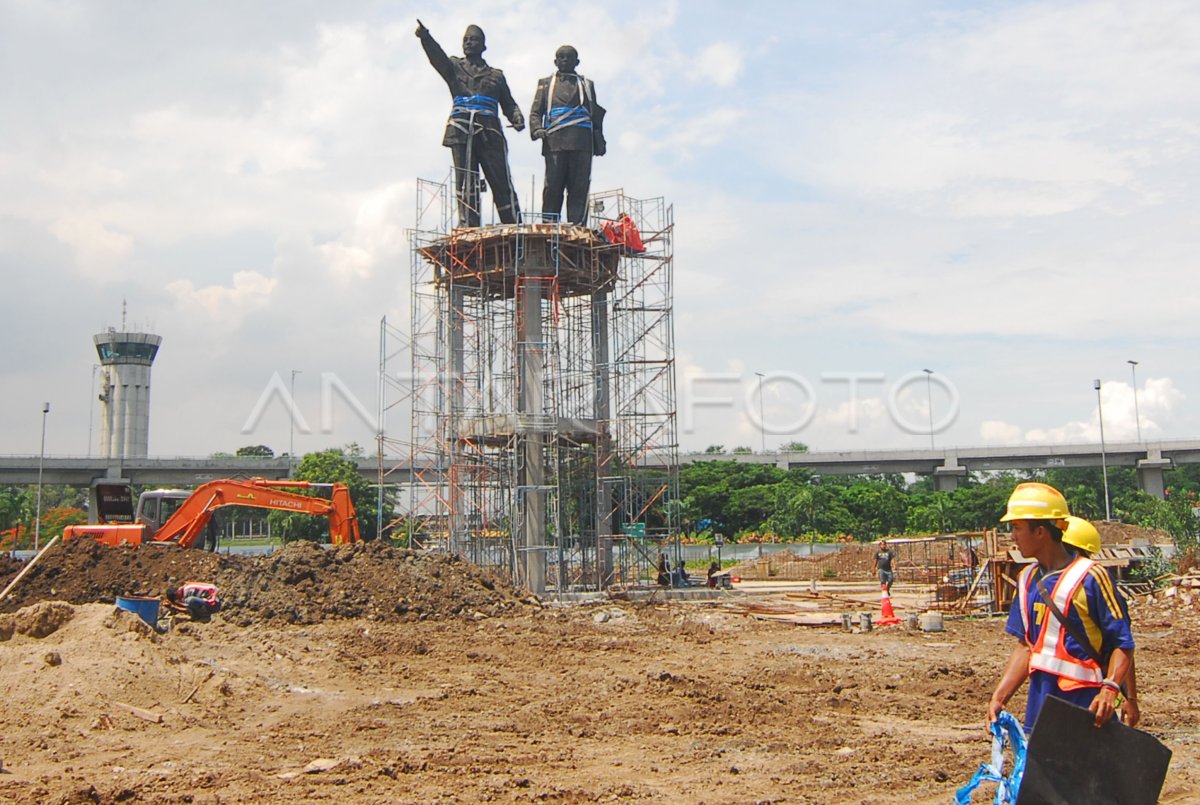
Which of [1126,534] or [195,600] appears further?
[1126,534]

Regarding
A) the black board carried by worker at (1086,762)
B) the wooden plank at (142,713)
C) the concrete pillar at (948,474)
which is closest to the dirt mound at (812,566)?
the concrete pillar at (948,474)

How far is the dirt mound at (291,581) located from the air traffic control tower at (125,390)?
10178 centimetres

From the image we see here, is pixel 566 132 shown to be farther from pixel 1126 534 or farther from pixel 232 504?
pixel 1126 534

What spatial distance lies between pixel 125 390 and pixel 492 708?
11827cm

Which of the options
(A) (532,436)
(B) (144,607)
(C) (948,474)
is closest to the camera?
(B) (144,607)

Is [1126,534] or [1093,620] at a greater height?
[1093,620]

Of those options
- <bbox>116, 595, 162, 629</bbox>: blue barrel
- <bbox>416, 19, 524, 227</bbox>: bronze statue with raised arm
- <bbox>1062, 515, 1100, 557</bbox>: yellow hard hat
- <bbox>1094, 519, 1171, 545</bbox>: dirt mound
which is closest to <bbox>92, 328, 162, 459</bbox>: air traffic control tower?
<bbox>416, 19, 524, 227</bbox>: bronze statue with raised arm

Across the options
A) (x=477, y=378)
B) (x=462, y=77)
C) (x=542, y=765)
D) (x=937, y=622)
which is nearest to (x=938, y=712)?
(x=542, y=765)

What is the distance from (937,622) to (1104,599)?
1606cm

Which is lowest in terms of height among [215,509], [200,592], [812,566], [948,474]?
[812,566]

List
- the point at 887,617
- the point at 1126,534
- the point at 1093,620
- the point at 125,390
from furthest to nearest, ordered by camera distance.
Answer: the point at 125,390 < the point at 1126,534 < the point at 887,617 < the point at 1093,620

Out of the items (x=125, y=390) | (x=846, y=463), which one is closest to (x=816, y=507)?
(x=846, y=463)

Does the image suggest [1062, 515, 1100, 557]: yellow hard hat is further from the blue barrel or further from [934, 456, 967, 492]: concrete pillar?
[934, 456, 967, 492]: concrete pillar

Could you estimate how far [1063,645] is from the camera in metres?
5.04
